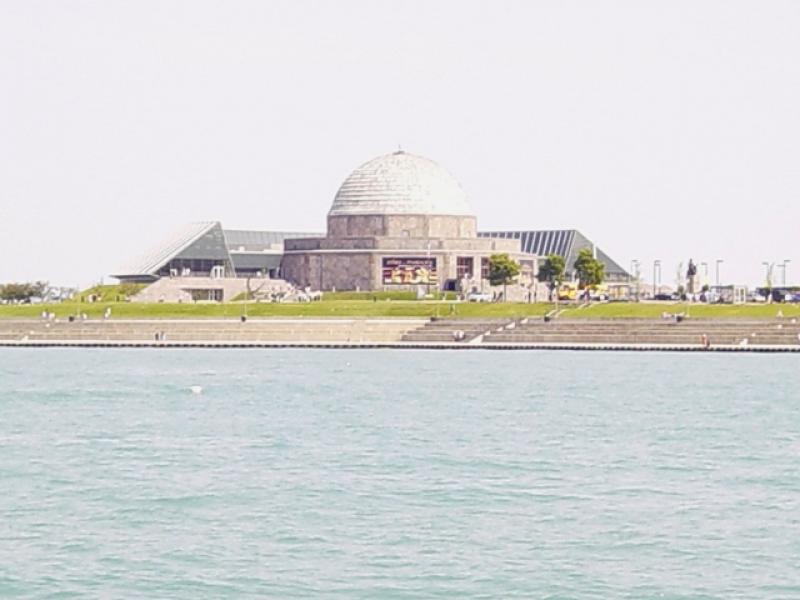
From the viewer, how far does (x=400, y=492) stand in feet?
82.2

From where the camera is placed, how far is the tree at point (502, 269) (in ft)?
300

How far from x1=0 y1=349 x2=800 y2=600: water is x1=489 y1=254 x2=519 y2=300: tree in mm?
44909

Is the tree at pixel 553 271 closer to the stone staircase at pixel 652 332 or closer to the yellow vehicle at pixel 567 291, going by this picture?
the yellow vehicle at pixel 567 291

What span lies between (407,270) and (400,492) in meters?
71.7

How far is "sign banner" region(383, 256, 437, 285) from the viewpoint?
96438 millimetres

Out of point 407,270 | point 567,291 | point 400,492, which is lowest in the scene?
point 400,492

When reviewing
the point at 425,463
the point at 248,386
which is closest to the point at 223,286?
the point at 248,386

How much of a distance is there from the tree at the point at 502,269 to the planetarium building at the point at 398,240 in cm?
355

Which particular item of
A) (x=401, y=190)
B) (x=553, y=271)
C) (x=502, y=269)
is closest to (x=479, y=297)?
(x=502, y=269)

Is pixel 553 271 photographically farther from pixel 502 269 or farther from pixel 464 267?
pixel 464 267

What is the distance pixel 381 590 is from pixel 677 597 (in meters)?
2.92

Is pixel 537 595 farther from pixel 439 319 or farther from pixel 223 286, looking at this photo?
pixel 223 286

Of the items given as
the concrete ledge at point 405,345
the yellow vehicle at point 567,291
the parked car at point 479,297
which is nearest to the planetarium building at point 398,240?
the parked car at point 479,297

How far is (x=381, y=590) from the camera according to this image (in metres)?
18.6
